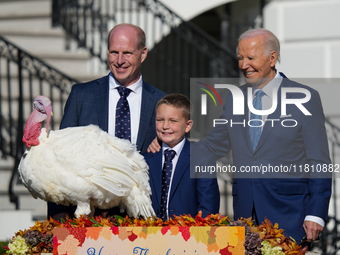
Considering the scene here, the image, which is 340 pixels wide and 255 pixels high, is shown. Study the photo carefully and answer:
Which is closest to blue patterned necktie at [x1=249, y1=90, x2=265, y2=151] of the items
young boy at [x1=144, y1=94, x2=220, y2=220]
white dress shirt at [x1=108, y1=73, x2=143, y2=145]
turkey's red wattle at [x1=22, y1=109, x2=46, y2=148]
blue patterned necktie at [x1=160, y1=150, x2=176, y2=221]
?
young boy at [x1=144, y1=94, x2=220, y2=220]

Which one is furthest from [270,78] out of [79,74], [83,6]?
[83,6]

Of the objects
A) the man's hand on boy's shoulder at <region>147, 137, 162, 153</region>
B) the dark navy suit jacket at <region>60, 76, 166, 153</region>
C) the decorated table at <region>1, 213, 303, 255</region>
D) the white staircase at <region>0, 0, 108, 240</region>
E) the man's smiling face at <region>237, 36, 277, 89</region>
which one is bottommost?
the decorated table at <region>1, 213, 303, 255</region>

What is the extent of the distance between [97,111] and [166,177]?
0.66 meters

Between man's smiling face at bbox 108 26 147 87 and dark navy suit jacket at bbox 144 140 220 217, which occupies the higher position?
man's smiling face at bbox 108 26 147 87

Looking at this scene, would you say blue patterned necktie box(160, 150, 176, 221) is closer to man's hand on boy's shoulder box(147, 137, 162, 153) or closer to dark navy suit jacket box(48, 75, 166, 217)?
man's hand on boy's shoulder box(147, 137, 162, 153)

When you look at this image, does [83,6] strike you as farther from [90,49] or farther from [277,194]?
[277,194]

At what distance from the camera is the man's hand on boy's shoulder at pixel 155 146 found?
118 inches

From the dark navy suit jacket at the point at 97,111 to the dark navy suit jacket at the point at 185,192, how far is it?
9.4 inches

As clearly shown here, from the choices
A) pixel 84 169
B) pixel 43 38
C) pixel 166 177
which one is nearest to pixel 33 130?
pixel 84 169

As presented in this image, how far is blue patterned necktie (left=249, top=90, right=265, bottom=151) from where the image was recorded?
10.0ft

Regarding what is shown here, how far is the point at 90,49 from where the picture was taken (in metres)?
6.77

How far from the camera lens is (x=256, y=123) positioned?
3.08 metres

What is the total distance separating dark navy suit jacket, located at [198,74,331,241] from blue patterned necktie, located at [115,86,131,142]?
75 centimetres

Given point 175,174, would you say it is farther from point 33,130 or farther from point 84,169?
point 33,130
